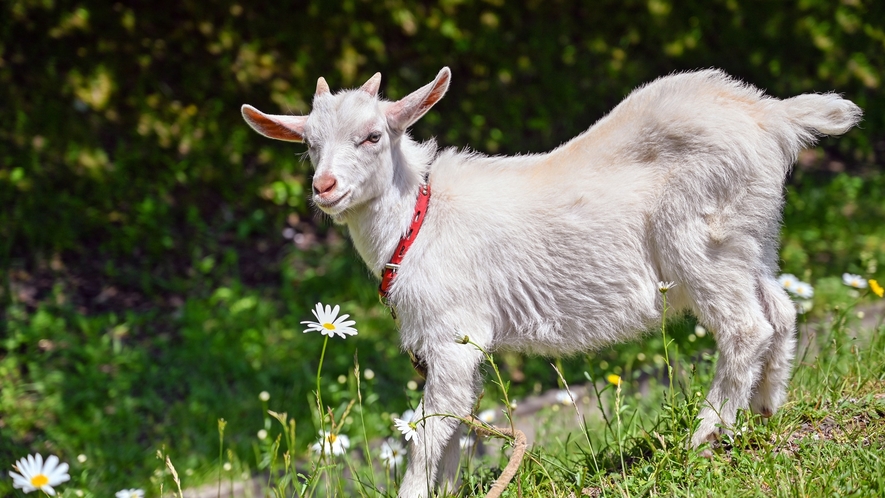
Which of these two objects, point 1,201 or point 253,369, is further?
point 1,201

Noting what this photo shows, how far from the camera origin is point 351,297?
6430 mm

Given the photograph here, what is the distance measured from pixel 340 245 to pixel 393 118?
4180 millimetres

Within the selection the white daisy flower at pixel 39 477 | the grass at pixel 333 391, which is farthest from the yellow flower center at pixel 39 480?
the grass at pixel 333 391

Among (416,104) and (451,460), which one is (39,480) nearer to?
(451,460)

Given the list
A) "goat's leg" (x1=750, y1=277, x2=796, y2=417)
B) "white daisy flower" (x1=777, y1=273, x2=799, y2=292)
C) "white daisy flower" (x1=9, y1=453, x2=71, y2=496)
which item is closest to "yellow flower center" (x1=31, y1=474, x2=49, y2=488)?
"white daisy flower" (x1=9, y1=453, x2=71, y2=496)

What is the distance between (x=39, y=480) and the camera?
7.77 feet

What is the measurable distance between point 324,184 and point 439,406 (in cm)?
91

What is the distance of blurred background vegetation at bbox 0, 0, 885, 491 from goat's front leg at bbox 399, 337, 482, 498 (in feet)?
7.25

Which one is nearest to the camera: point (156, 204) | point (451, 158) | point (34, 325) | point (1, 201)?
point (451, 158)

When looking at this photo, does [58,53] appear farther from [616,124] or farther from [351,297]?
[616,124]

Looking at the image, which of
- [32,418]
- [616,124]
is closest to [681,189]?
[616,124]

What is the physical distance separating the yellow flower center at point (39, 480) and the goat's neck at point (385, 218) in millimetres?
1383

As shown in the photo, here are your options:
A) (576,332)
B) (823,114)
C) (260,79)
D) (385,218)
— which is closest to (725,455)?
(576,332)

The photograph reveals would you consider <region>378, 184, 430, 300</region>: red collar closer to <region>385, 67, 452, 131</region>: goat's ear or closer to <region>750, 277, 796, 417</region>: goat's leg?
<region>385, 67, 452, 131</region>: goat's ear
